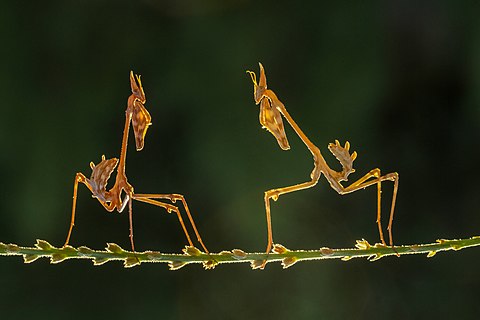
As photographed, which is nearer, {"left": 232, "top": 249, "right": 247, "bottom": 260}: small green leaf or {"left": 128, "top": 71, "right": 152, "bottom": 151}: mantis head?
{"left": 232, "top": 249, "right": 247, "bottom": 260}: small green leaf

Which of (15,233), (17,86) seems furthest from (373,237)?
(17,86)

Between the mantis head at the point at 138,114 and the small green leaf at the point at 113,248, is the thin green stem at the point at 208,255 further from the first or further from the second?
the mantis head at the point at 138,114

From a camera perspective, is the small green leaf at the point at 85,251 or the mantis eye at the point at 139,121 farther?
the mantis eye at the point at 139,121

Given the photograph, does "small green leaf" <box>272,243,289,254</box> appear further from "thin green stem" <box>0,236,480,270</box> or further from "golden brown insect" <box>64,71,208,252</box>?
"golden brown insect" <box>64,71,208,252</box>

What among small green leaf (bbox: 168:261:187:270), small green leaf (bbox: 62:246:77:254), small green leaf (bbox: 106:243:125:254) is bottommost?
small green leaf (bbox: 168:261:187:270)

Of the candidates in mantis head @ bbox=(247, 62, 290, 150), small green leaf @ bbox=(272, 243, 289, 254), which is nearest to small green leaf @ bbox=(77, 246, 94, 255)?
small green leaf @ bbox=(272, 243, 289, 254)

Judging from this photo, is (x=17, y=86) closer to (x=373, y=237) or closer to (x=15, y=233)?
(x=15, y=233)

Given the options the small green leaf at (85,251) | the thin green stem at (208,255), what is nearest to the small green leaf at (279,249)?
the thin green stem at (208,255)
